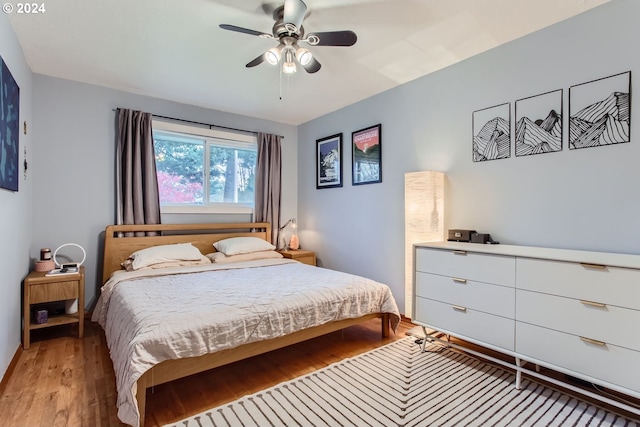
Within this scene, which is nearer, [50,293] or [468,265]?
[468,265]

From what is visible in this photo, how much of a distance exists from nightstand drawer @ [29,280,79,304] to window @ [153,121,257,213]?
127cm

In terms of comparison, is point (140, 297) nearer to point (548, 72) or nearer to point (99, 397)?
point (99, 397)

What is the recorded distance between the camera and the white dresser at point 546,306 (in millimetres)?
1618

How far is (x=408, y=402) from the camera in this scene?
1872mm

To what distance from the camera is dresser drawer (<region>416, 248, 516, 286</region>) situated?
206 centimetres

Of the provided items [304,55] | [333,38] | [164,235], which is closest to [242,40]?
[304,55]

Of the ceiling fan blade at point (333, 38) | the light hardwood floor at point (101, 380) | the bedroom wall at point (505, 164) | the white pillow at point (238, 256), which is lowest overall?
the light hardwood floor at point (101, 380)

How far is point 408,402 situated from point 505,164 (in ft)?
6.43

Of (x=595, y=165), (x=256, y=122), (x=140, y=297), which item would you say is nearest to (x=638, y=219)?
(x=595, y=165)

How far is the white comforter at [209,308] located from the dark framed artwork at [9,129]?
1.08m

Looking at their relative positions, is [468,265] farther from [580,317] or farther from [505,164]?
[505,164]

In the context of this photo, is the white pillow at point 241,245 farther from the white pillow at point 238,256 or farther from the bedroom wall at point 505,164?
the bedroom wall at point 505,164

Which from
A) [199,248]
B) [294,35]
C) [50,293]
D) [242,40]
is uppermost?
[242,40]

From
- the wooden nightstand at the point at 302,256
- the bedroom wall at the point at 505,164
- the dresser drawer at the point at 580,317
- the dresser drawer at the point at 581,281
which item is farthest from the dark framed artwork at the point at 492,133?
the wooden nightstand at the point at 302,256
